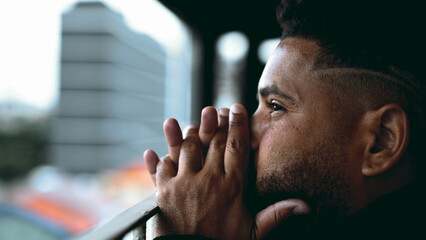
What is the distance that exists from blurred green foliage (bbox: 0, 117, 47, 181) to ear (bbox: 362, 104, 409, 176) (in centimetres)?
1295

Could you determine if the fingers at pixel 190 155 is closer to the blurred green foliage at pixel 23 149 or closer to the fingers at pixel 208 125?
the fingers at pixel 208 125

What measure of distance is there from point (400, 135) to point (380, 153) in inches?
2.2

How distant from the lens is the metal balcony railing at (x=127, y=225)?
472mm

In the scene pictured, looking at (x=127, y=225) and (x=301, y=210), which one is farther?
(x=301, y=210)

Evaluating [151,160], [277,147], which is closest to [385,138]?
[277,147]

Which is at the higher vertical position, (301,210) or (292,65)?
(292,65)

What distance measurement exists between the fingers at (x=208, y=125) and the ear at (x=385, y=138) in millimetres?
354

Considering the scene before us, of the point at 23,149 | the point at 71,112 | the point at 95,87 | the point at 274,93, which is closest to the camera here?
the point at 274,93

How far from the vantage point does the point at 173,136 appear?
832mm

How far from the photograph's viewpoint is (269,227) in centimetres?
75

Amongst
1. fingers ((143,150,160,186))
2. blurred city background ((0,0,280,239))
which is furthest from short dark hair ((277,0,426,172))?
blurred city background ((0,0,280,239))

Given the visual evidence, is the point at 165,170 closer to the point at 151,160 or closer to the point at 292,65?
the point at 151,160

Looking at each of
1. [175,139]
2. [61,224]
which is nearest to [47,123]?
[61,224]

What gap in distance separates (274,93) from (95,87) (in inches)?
633
